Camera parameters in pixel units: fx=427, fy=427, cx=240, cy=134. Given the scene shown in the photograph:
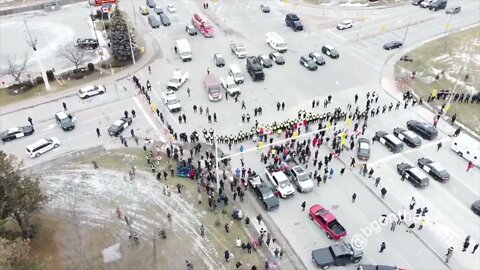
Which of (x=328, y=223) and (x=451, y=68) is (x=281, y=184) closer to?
(x=328, y=223)

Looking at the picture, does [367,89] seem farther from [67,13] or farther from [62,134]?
[67,13]

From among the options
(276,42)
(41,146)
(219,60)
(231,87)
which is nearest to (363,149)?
(231,87)

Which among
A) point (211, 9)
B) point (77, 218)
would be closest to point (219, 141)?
point (77, 218)

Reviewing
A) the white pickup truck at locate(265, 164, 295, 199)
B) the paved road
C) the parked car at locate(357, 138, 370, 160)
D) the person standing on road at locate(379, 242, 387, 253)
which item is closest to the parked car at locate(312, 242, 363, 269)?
the paved road

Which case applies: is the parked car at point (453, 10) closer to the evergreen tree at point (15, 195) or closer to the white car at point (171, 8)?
the white car at point (171, 8)

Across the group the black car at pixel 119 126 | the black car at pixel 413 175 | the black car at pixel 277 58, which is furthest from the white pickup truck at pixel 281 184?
the black car at pixel 277 58
